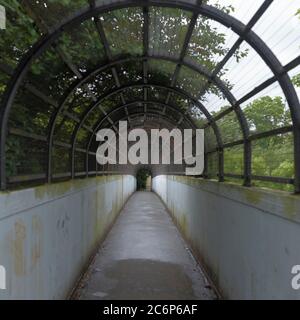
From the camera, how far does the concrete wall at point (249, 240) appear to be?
296cm

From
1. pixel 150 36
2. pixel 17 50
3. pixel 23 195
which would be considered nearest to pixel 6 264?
pixel 23 195

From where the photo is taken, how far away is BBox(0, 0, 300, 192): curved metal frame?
3172mm

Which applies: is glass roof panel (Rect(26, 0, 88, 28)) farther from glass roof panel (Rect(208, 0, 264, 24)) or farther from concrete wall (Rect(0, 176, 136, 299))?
concrete wall (Rect(0, 176, 136, 299))

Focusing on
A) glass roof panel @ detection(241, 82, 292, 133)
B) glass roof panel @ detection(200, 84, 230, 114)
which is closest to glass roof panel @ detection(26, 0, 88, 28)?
glass roof panel @ detection(241, 82, 292, 133)

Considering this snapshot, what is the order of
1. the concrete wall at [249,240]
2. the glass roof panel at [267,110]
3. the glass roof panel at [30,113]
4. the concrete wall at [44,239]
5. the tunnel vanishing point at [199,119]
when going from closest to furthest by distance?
the concrete wall at [249,240], the concrete wall at [44,239], the tunnel vanishing point at [199,119], the glass roof panel at [267,110], the glass roof panel at [30,113]

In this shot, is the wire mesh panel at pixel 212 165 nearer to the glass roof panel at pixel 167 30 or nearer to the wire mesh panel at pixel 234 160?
the wire mesh panel at pixel 234 160

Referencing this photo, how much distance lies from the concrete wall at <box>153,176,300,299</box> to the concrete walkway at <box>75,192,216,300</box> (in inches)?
18.1

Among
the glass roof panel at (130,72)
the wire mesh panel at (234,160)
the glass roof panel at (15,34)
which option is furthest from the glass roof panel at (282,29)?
the glass roof panel at (130,72)

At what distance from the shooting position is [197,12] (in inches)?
158

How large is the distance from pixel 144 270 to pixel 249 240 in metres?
3.58

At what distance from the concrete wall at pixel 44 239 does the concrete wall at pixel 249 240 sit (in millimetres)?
2101
